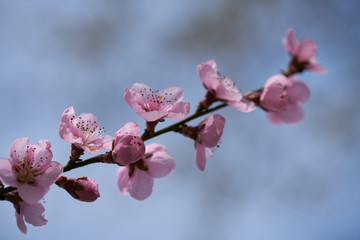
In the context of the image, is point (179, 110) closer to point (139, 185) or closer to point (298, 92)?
point (139, 185)

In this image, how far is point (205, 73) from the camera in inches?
48.4

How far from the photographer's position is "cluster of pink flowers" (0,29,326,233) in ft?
3.15

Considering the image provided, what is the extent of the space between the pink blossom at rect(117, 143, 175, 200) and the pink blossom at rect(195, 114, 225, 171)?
0.32ft

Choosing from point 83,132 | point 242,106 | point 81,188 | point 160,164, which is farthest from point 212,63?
point 81,188

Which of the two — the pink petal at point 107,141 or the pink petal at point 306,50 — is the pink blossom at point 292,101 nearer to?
the pink petal at point 306,50

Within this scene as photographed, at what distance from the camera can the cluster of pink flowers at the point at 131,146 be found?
3.15 feet

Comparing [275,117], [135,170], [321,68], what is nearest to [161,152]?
[135,170]

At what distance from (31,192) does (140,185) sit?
38 cm

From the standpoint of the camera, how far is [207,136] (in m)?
1.14

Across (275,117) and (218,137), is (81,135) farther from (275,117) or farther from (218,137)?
(275,117)

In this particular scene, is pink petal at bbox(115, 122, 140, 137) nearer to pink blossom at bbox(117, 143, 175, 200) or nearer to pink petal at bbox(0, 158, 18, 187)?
pink blossom at bbox(117, 143, 175, 200)

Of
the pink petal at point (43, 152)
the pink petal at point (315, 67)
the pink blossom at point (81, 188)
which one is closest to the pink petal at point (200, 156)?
the pink blossom at point (81, 188)

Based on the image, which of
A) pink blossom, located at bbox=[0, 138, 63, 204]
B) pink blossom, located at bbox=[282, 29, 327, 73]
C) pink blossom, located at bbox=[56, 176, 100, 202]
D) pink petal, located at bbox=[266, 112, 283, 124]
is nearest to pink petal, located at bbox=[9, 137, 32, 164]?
pink blossom, located at bbox=[0, 138, 63, 204]

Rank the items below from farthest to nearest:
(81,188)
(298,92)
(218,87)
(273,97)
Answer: (298,92) → (273,97) → (218,87) → (81,188)
